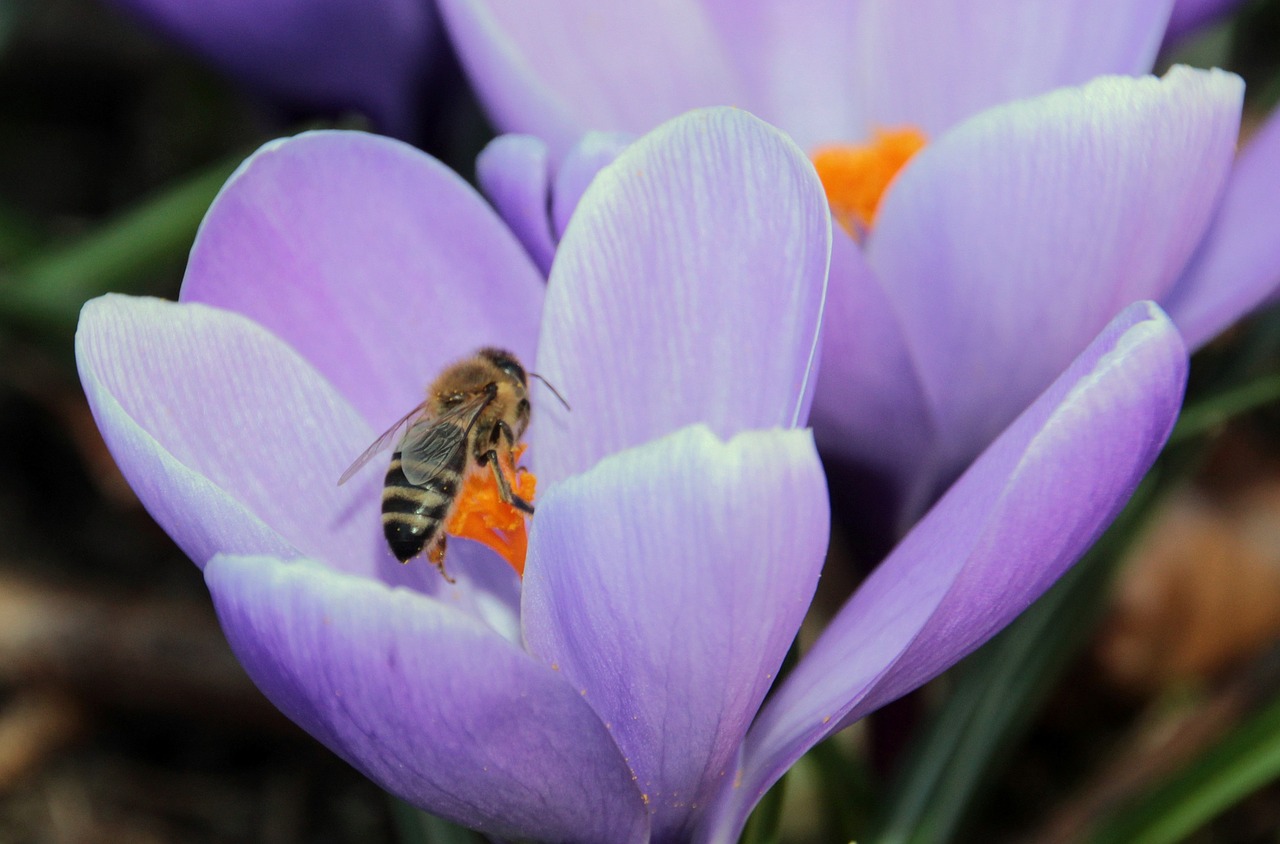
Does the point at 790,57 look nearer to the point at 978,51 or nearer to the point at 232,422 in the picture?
the point at 978,51

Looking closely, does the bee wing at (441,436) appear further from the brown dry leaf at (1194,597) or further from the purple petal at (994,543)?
the brown dry leaf at (1194,597)

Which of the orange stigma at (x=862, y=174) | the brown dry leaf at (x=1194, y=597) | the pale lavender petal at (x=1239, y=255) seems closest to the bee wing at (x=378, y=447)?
the orange stigma at (x=862, y=174)

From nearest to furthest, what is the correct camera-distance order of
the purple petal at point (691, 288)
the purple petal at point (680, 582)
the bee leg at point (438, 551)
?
the purple petal at point (680, 582)
the purple petal at point (691, 288)
the bee leg at point (438, 551)

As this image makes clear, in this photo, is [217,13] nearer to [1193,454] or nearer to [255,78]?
[255,78]

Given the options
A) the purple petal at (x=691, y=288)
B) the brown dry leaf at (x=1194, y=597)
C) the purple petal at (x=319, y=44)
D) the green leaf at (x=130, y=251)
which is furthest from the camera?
the brown dry leaf at (x=1194, y=597)

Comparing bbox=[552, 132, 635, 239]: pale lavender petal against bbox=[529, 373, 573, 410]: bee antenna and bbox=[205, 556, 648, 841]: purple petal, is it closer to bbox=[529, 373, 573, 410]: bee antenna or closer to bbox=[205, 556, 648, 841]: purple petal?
bbox=[529, 373, 573, 410]: bee antenna

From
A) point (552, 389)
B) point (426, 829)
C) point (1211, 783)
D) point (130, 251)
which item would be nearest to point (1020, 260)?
point (552, 389)

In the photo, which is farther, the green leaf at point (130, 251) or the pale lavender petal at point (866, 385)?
the green leaf at point (130, 251)
